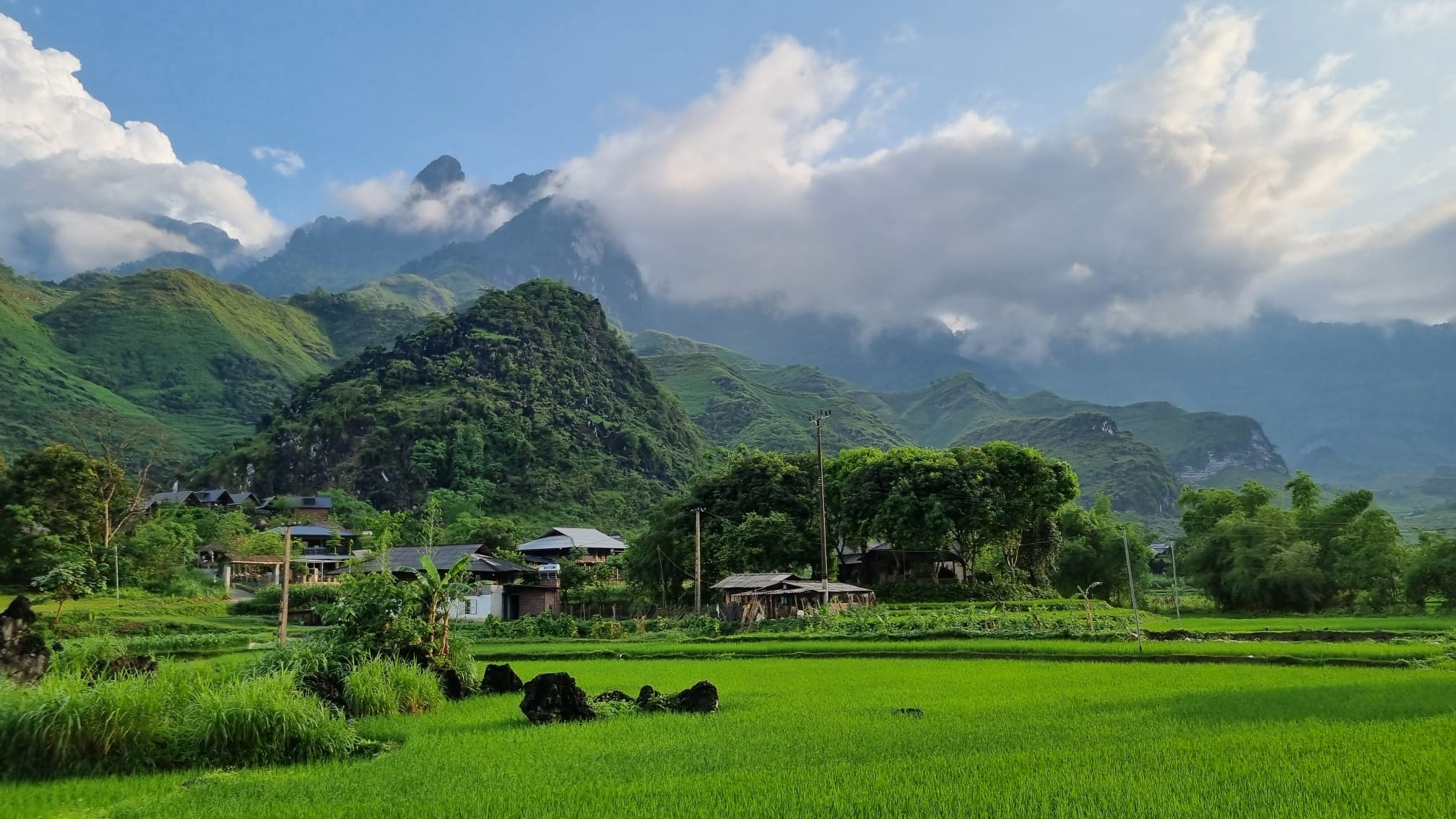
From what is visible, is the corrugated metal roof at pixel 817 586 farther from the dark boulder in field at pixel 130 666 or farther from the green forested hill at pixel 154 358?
the green forested hill at pixel 154 358

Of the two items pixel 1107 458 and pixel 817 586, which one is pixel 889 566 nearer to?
pixel 817 586

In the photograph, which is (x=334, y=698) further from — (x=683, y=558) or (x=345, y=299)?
(x=345, y=299)

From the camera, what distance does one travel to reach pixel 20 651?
12828mm

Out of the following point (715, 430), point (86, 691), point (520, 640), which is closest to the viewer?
point (86, 691)

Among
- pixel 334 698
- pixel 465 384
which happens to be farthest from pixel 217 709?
pixel 465 384

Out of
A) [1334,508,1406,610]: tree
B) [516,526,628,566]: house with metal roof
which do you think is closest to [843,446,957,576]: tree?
[1334,508,1406,610]: tree

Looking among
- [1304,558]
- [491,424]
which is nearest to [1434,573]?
[1304,558]

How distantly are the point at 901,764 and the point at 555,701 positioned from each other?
639cm

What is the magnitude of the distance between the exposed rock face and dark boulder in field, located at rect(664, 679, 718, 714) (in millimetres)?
9802

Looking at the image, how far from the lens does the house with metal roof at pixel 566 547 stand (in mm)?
69062

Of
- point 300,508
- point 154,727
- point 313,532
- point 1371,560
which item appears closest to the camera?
point 154,727

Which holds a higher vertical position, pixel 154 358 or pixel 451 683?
pixel 154 358

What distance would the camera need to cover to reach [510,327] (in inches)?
4476

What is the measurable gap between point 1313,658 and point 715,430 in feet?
483
